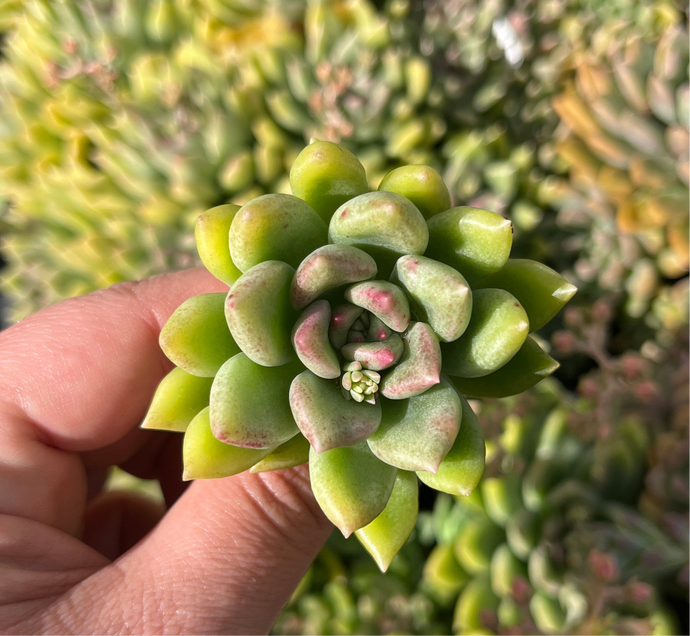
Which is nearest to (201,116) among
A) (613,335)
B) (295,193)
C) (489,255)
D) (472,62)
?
(472,62)

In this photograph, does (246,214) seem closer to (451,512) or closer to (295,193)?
(295,193)

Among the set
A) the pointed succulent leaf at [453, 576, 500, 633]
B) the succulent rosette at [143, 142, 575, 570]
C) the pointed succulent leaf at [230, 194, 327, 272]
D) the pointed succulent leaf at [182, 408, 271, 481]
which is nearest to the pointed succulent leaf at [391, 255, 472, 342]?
the succulent rosette at [143, 142, 575, 570]

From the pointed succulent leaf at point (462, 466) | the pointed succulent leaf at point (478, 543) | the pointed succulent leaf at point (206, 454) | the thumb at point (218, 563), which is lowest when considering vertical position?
the pointed succulent leaf at point (478, 543)

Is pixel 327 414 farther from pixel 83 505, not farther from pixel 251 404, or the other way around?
pixel 83 505

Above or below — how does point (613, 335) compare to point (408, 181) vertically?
below

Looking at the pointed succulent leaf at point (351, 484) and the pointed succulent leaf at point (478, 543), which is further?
the pointed succulent leaf at point (478, 543)

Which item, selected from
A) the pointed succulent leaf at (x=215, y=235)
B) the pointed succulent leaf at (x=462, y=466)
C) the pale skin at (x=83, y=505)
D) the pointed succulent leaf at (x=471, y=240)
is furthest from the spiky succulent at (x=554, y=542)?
the pointed succulent leaf at (x=215, y=235)

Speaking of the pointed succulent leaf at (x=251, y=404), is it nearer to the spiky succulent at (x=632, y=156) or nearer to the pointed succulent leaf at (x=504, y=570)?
the pointed succulent leaf at (x=504, y=570)
